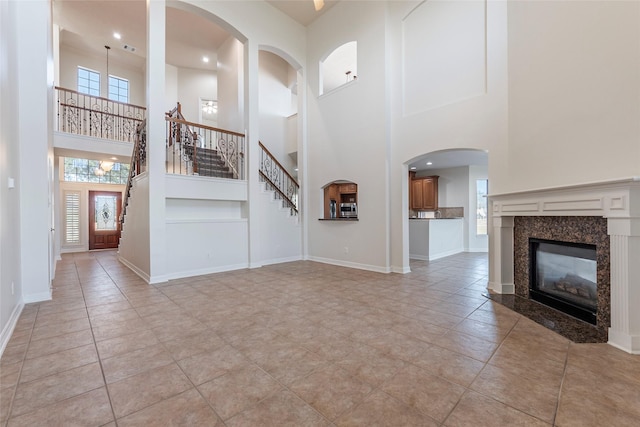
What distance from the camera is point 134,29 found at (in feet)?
26.5

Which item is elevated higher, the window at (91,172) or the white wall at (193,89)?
the white wall at (193,89)

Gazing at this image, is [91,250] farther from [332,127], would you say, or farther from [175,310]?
[332,127]

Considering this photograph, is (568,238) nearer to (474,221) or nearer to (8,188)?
(474,221)

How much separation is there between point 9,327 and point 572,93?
662cm

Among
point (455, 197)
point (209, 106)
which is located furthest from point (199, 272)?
point (455, 197)

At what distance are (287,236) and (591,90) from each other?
5977 millimetres

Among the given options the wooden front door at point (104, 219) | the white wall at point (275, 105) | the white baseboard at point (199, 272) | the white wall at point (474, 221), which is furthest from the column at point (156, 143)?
the white wall at point (474, 221)

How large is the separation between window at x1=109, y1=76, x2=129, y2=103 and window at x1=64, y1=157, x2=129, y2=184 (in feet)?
8.50

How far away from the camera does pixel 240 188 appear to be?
6.18 meters

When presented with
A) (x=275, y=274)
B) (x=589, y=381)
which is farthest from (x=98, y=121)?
(x=589, y=381)

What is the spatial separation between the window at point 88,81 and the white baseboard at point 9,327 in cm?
966

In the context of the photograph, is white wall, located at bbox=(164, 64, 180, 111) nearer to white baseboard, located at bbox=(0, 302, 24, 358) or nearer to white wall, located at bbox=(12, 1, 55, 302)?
white wall, located at bbox=(12, 1, 55, 302)

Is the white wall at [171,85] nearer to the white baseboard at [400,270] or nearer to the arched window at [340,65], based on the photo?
the arched window at [340,65]

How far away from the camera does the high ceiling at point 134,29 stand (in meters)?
6.96
